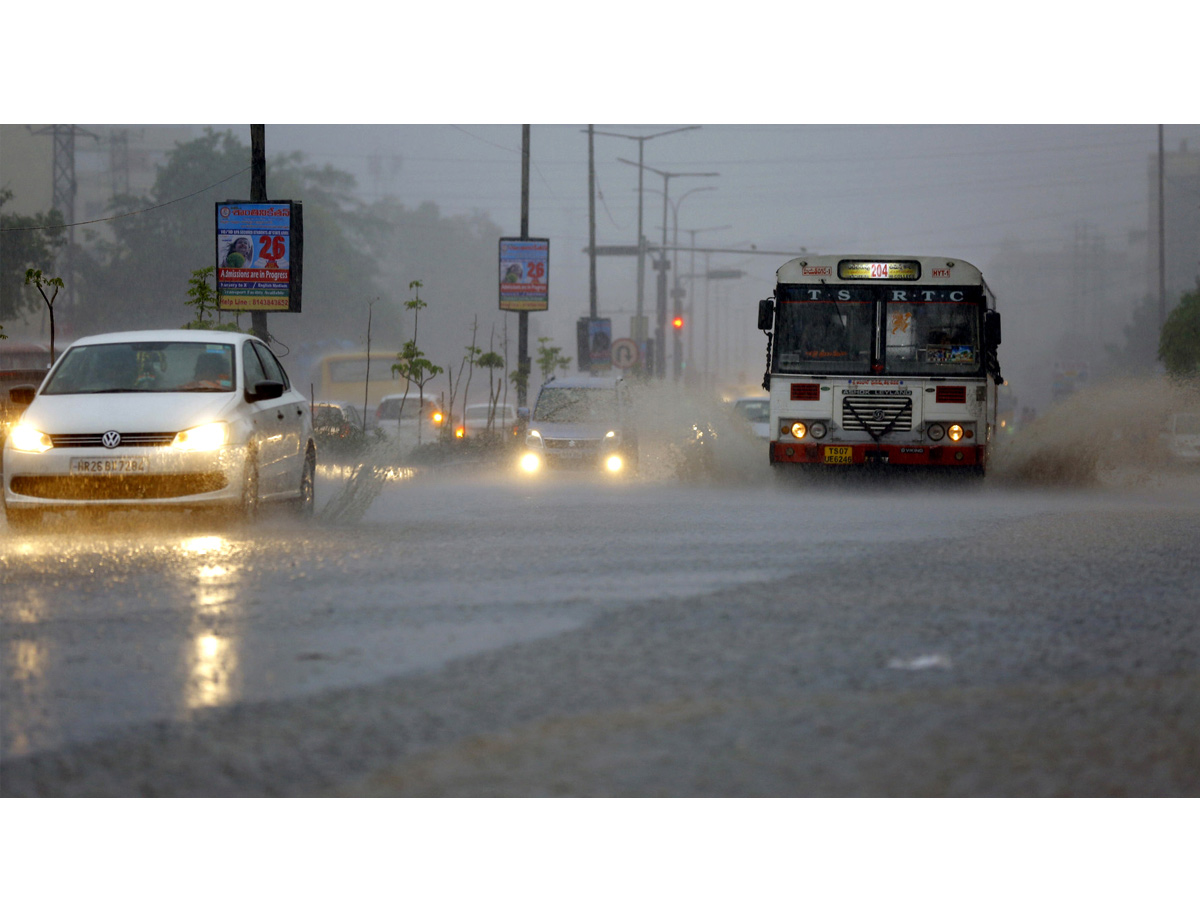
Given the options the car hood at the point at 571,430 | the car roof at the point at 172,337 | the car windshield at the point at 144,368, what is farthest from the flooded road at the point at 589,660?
the car hood at the point at 571,430

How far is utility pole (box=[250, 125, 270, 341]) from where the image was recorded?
27.0 meters

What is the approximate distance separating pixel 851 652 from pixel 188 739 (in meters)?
3.06

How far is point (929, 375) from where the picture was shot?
62.9 ft

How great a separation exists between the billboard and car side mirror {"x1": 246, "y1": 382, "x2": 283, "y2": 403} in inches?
546

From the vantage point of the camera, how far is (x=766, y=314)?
63.9 feet

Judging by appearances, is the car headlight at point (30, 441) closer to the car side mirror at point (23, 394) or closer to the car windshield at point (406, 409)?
the car side mirror at point (23, 394)

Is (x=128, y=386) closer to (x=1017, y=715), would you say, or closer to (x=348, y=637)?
(x=348, y=637)

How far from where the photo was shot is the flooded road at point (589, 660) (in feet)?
16.7

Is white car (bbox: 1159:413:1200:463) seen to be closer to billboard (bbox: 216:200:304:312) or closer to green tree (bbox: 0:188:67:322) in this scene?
billboard (bbox: 216:200:304:312)

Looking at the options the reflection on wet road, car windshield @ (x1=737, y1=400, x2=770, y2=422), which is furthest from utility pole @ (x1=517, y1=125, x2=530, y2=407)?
the reflection on wet road

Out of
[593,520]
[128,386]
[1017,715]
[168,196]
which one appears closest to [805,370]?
[593,520]

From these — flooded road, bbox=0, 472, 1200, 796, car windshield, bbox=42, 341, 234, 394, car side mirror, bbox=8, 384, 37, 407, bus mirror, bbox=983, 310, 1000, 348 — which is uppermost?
bus mirror, bbox=983, 310, 1000, 348

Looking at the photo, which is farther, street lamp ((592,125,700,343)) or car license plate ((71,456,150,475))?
street lamp ((592,125,700,343))

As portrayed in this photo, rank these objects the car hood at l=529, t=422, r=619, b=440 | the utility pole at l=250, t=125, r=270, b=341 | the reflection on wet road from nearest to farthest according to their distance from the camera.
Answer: the reflection on wet road < the car hood at l=529, t=422, r=619, b=440 < the utility pole at l=250, t=125, r=270, b=341
